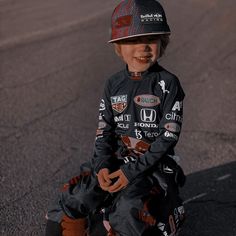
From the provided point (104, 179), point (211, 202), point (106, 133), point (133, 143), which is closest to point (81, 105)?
point (211, 202)

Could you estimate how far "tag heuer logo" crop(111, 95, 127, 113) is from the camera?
3510 mm

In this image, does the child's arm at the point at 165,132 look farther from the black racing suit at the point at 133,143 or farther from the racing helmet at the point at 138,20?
the racing helmet at the point at 138,20

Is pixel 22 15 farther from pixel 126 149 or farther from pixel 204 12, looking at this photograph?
pixel 126 149

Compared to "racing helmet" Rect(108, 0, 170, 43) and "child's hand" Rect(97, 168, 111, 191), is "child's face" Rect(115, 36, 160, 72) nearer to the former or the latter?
"racing helmet" Rect(108, 0, 170, 43)

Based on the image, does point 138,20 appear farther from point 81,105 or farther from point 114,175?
point 81,105

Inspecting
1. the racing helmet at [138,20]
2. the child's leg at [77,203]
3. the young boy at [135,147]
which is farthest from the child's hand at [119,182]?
the racing helmet at [138,20]

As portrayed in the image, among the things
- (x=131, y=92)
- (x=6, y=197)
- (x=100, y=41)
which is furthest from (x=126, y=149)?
(x=100, y=41)

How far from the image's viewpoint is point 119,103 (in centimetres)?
353

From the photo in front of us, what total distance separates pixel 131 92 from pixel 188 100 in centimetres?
323

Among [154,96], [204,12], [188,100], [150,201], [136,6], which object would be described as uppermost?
[136,6]

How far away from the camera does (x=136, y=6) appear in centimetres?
329

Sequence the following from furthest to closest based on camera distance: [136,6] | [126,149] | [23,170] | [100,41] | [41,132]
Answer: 1. [100,41]
2. [41,132]
3. [23,170]
4. [126,149]
5. [136,6]

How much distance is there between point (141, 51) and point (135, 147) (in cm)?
66

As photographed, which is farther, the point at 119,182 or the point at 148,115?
the point at 148,115
